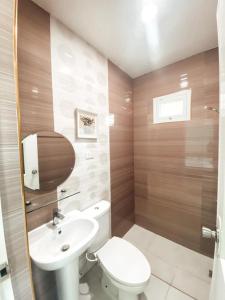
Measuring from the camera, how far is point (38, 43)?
3.48 ft

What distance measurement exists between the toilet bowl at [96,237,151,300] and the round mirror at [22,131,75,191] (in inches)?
31.6

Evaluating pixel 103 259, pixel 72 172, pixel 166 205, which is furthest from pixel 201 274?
pixel 72 172

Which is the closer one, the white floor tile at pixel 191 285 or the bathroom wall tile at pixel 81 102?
the bathroom wall tile at pixel 81 102

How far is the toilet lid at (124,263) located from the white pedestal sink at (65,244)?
11.0 inches

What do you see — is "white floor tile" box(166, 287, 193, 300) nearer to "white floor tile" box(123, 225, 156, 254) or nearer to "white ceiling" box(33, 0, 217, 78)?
"white floor tile" box(123, 225, 156, 254)

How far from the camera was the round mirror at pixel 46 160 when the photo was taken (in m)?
1.04

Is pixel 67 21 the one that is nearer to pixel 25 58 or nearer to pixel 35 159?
pixel 25 58

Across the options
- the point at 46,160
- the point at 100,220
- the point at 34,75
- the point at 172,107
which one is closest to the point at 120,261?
the point at 100,220

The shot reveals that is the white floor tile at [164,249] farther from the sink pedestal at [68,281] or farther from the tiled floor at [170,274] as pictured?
the sink pedestal at [68,281]

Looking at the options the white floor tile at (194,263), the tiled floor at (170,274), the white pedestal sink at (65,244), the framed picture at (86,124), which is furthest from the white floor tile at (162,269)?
the framed picture at (86,124)

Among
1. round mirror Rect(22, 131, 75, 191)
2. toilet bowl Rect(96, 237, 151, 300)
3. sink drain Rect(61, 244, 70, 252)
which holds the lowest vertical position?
toilet bowl Rect(96, 237, 151, 300)

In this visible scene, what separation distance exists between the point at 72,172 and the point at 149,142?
1.28 metres

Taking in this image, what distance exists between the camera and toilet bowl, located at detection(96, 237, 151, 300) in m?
1.03

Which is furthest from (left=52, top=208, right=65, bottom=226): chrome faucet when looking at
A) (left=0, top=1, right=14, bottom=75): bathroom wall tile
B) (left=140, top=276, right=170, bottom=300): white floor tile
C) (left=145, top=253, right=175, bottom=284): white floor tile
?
(left=145, top=253, right=175, bottom=284): white floor tile
